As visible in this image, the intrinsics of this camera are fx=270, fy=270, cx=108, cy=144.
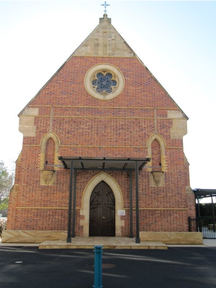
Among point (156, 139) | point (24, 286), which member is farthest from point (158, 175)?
point (24, 286)

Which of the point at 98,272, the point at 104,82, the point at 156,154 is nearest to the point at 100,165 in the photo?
the point at 156,154

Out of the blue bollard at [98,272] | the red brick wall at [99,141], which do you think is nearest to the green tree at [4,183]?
the red brick wall at [99,141]

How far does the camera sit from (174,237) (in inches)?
509

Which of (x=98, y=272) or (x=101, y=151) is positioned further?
(x=101, y=151)

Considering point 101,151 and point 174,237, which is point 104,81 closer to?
point 101,151

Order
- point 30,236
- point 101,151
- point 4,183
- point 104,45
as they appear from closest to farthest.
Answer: point 30,236 → point 101,151 → point 104,45 → point 4,183

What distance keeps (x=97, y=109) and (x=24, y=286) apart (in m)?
10.4

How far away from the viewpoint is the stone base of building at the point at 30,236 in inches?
497

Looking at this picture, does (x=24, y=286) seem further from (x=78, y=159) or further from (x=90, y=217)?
(x=90, y=217)

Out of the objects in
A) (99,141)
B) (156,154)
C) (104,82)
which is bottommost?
(156,154)

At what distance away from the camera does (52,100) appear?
15.0 m

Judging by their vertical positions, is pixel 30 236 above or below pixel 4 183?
below

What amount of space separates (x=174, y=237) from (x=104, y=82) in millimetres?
9128

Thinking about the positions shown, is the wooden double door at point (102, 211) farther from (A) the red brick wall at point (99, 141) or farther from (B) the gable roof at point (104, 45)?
(B) the gable roof at point (104, 45)
